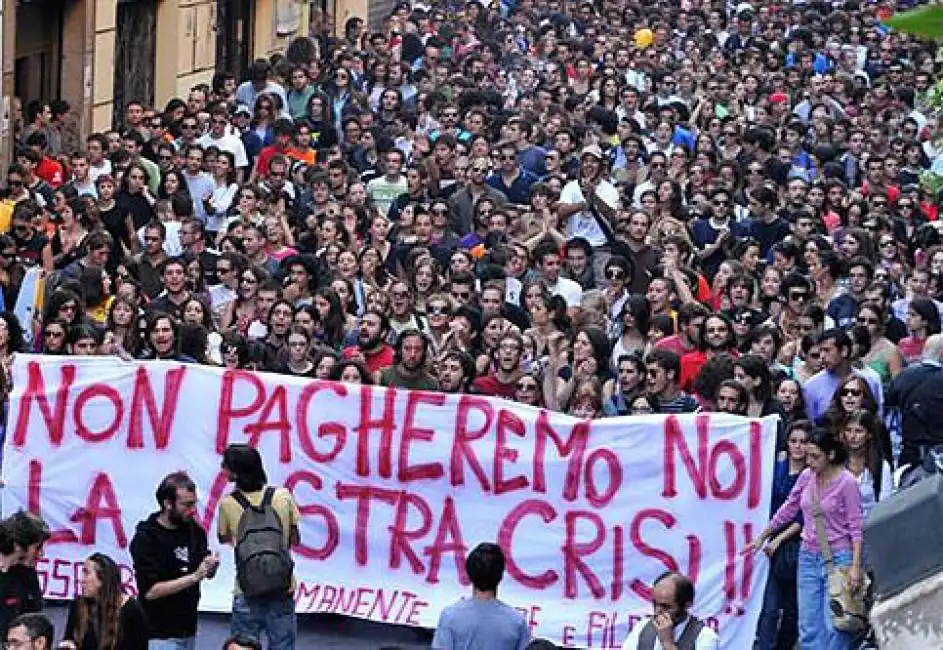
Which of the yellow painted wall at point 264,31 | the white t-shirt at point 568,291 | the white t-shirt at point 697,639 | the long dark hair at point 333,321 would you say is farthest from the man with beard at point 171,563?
the yellow painted wall at point 264,31

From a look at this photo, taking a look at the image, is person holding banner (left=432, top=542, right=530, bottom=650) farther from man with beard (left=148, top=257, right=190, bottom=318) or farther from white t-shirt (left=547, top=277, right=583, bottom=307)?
white t-shirt (left=547, top=277, right=583, bottom=307)

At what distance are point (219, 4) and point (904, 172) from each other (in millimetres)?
11093

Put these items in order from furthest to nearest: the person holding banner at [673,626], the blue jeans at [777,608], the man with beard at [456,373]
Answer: the man with beard at [456,373], the blue jeans at [777,608], the person holding banner at [673,626]

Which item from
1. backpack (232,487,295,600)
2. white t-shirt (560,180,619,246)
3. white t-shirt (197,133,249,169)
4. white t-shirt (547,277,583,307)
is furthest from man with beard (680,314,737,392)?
white t-shirt (197,133,249,169)

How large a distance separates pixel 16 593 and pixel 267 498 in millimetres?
1170

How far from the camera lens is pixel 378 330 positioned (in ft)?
41.3

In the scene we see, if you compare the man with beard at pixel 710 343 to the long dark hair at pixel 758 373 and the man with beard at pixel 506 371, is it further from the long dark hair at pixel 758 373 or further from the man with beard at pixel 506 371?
the long dark hair at pixel 758 373

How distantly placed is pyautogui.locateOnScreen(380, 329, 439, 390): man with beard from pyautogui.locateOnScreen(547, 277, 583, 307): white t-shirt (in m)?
2.84

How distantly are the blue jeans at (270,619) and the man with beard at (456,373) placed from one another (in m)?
2.50

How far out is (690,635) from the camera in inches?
320

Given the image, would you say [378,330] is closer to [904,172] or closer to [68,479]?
[68,479]

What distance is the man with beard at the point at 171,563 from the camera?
8789 mm

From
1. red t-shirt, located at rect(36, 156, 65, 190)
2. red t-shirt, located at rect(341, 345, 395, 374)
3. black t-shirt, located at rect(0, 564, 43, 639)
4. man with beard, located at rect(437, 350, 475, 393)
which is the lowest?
black t-shirt, located at rect(0, 564, 43, 639)

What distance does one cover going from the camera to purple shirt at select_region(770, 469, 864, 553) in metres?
9.72
